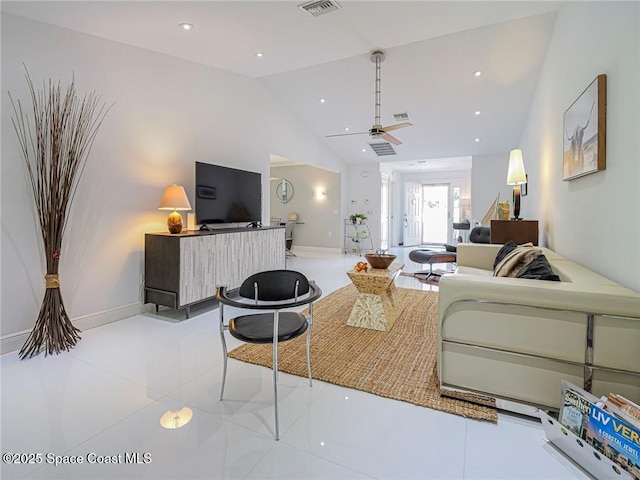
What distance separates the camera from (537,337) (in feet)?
5.53

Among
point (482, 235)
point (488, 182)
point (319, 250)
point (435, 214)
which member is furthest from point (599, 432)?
point (435, 214)

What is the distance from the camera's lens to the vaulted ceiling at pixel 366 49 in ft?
9.33

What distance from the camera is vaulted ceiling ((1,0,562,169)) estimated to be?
284cm

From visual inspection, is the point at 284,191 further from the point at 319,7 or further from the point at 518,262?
the point at 518,262

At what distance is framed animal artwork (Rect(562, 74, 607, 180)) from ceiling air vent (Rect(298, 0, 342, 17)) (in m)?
2.12

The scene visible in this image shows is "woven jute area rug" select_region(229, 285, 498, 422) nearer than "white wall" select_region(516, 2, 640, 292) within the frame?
No

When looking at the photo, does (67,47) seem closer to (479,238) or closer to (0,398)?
(0,398)

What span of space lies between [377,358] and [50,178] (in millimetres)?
2931

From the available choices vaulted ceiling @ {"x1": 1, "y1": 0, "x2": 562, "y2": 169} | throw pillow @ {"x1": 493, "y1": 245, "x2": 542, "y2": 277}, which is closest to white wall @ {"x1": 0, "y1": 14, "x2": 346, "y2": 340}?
vaulted ceiling @ {"x1": 1, "y1": 0, "x2": 562, "y2": 169}

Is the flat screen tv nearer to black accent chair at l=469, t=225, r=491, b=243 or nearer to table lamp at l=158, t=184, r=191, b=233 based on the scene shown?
table lamp at l=158, t=184, r=191, b=233

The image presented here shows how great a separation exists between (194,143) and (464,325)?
367 centimetres

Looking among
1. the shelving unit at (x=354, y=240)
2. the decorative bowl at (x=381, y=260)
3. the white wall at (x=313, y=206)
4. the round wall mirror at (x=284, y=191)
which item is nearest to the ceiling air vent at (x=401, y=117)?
the white wall at (x=313, y=206)

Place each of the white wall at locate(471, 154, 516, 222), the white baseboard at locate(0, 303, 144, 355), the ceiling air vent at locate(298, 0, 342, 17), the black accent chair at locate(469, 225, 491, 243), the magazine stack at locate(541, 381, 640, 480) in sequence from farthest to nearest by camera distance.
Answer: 1. the white wall at locate(471, 154, 516, 222)
2. the black accent chair at locate(469, 225, 491, 243)
3. the ceiling air vent at locate(298, 0, 342, 17)
4. the white baseboard at locate(0, 303, 144, 355)
5. the magazine stack at locate(541, 381, 640, 480)

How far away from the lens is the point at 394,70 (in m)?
4.57
